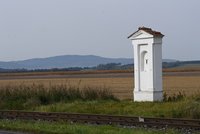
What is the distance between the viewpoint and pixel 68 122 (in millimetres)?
20109

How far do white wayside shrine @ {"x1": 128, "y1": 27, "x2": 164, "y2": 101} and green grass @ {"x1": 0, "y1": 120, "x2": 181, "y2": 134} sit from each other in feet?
22.8

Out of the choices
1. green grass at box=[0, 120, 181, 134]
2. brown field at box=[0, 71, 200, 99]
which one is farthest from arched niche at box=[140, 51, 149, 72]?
green grass at box=[0, 120, 181, 134]

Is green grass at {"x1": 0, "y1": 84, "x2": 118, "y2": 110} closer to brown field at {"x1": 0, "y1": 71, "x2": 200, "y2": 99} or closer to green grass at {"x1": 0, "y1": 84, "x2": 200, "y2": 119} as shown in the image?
green grass at {"x1": 0, "y1": 84, "x2": 200, "y2": 119}

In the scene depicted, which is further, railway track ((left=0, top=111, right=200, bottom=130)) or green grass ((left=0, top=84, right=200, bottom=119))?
green grass ((left=0, top=84, right=200, bottom=119))

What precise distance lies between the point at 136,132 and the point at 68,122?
481 cm

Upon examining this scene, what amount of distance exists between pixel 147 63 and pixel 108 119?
6.82 meters

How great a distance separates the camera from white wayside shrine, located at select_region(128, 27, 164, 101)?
2509 cm

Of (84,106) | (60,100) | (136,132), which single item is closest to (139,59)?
(84,106)

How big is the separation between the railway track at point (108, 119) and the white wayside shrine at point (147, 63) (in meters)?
5.46

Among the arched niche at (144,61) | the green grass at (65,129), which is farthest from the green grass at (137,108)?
the green grass at (65,129)

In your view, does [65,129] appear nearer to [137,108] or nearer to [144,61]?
[137,108]

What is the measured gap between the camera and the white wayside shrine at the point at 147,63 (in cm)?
2509

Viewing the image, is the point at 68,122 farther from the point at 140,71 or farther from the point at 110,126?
the point at 140,71

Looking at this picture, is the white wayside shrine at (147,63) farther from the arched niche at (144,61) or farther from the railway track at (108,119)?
the railway track at (108,119)
